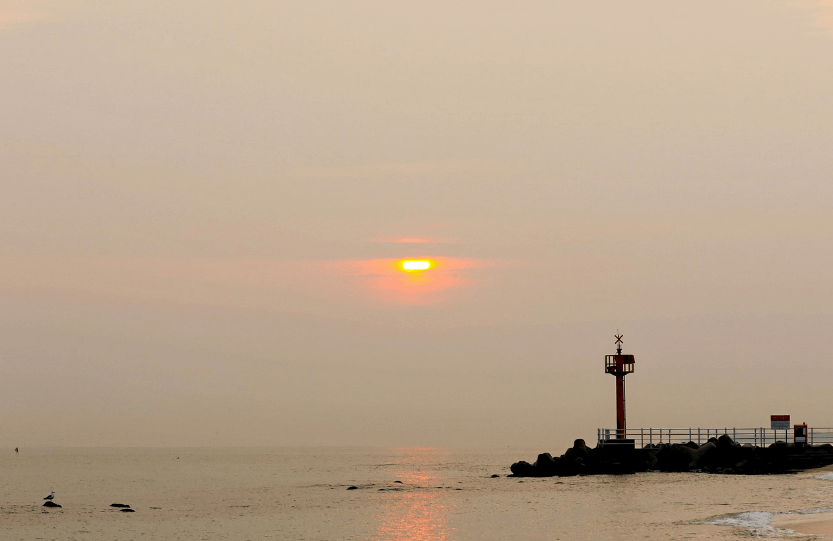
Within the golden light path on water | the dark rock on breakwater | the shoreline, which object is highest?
the dark rock on breakwater

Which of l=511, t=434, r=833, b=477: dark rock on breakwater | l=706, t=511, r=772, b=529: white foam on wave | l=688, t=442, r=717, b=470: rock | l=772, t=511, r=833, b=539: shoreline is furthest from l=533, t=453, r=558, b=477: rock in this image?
l=772, t=511, r=833, b=539: shoreline

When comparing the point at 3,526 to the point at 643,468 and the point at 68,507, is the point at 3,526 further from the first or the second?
the point at 643,468

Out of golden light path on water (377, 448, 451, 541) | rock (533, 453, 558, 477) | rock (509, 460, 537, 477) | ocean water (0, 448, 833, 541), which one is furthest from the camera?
rock (509, 460, 537, 477)

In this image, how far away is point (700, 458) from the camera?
61.8 meters

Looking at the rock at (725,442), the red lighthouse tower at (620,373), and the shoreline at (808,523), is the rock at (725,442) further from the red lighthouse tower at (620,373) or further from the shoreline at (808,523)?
the shoreline at (808,523)

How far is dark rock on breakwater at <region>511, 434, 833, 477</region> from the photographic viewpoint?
59.1 meters

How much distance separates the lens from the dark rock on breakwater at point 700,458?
59125 millimetres

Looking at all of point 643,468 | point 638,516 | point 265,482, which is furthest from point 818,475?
point 265,482

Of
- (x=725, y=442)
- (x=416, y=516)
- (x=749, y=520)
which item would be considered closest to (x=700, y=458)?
(x=725, y=442)

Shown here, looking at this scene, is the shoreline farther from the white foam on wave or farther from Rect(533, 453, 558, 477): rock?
Rect(533, 453, 558, 477): rock

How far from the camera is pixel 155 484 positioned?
94.7 metres

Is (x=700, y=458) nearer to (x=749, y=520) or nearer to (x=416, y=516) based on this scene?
(x=416, y=516)

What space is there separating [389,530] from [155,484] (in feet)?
183

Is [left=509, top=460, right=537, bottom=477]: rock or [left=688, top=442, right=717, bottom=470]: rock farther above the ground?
[left=688, top=442, right=717, bottom=470]: rock
